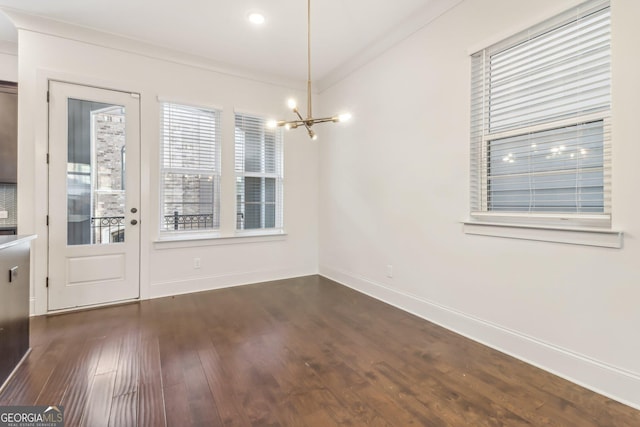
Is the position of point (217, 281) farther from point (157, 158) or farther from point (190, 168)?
point (157, 158)

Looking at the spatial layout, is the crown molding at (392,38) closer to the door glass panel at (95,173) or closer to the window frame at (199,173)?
the window frame at (199,173)

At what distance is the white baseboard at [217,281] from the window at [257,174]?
679mm

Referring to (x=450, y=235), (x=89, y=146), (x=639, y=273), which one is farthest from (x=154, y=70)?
(x=639, y=273)

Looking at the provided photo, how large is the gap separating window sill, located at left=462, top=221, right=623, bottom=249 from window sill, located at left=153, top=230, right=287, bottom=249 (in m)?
2.71

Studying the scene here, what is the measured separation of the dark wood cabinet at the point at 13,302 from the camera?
1.88 metres

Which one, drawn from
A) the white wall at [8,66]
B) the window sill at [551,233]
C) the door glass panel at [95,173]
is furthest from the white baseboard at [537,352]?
the white wall at [8,66]

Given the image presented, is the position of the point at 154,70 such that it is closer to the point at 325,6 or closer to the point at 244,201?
the point at 244,201

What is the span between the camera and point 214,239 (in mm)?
4059

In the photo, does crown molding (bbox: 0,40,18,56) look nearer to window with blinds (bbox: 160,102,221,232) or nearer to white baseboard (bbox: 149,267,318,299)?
window with blinds (bbox: 160,102,221,232)

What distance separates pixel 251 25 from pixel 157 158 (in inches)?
74.1

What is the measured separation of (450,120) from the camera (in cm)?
282

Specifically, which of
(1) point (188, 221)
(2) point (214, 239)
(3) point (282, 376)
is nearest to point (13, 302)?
(3) point (282, 376)

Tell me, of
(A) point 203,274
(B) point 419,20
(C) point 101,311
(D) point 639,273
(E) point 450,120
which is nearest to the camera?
(D) point 639,273

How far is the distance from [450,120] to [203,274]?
3448mm
